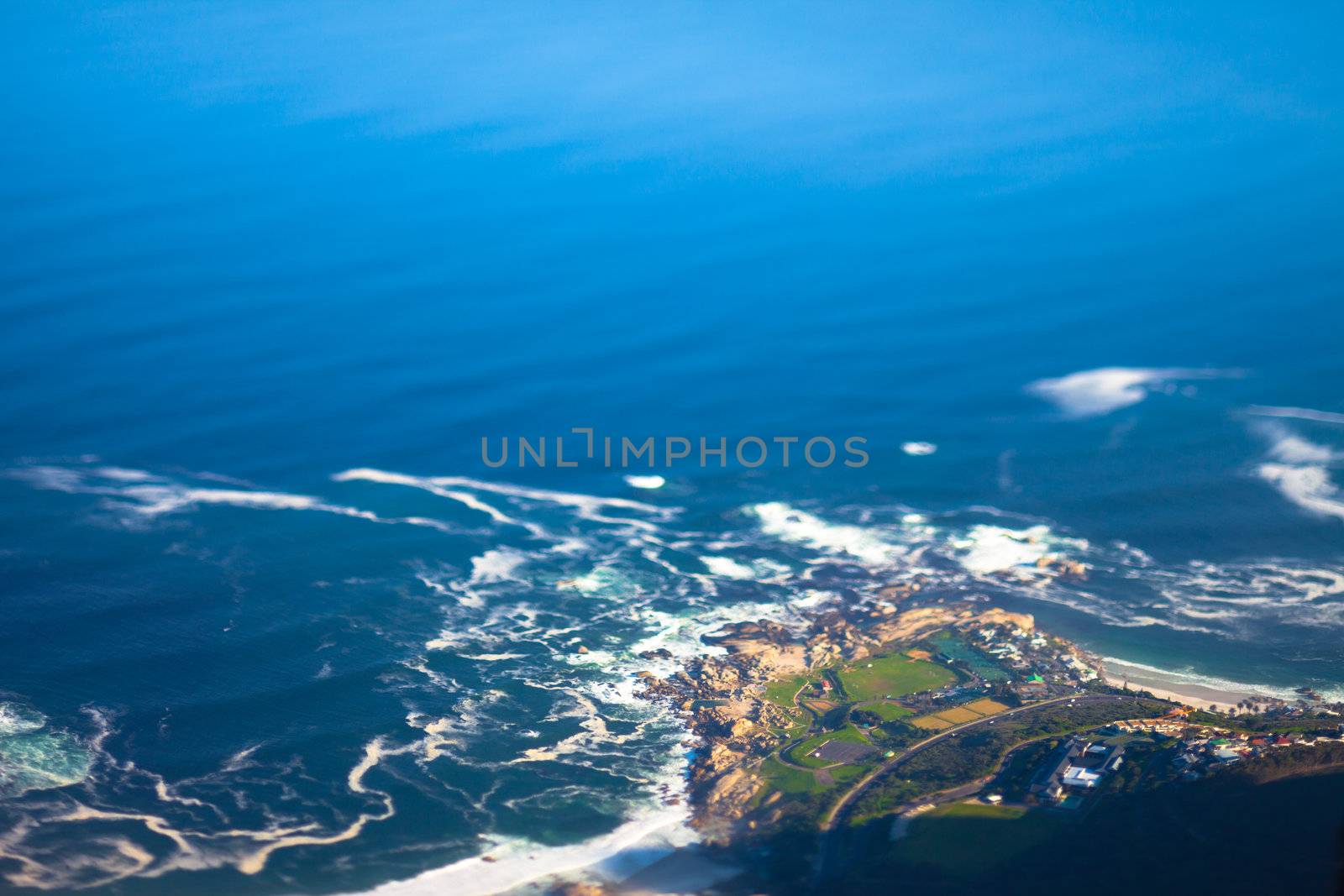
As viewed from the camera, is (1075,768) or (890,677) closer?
(1075,768)

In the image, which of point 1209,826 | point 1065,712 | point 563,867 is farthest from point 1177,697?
point 563,867

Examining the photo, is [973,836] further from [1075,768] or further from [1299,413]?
[1299,413]

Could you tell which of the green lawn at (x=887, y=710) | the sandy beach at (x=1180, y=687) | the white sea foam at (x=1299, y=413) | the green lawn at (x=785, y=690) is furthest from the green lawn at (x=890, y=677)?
the white sea foam at (x=1299, y=413)

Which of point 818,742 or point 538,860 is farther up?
point 818,742

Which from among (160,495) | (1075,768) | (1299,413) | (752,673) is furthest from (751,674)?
(1299,413)

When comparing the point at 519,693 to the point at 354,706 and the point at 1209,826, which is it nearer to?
the point at 354,706

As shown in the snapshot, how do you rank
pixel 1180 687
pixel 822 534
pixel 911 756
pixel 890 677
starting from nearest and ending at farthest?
1. pixel 911 756
2. pixel 1180 687
3. pixel 890 677
4. pixel 822 534
